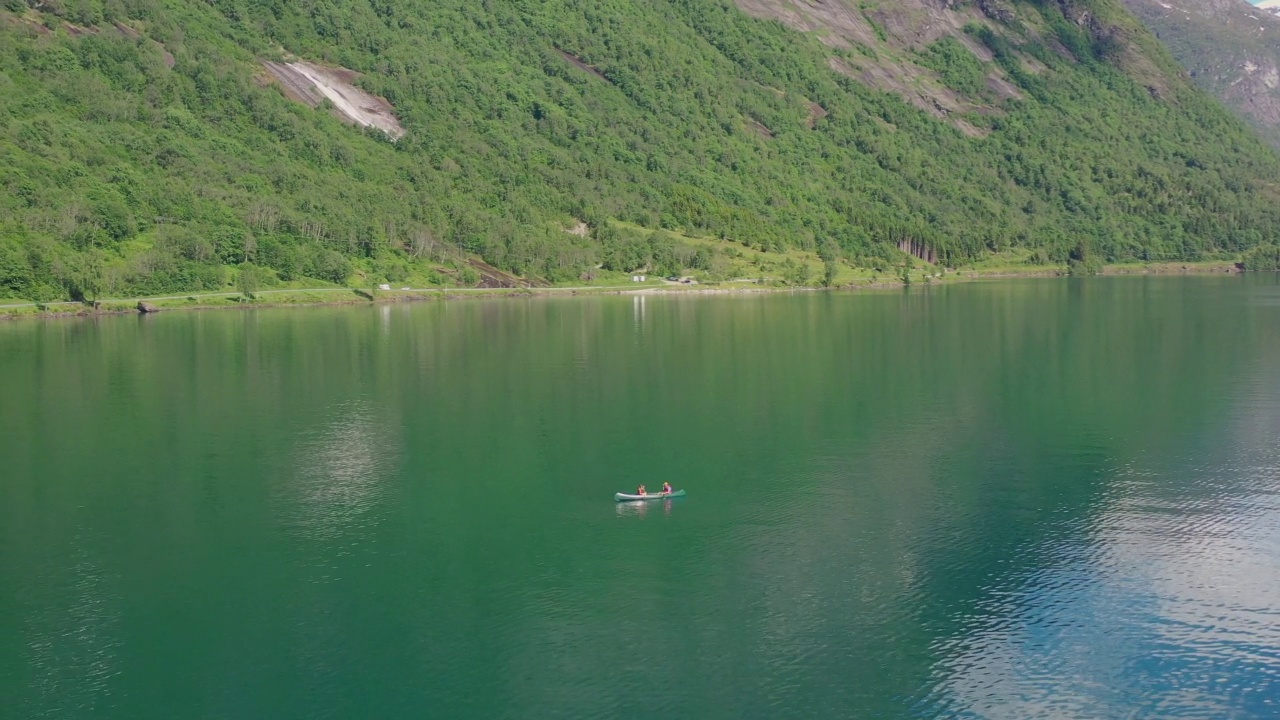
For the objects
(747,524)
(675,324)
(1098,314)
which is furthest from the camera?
(1098,314)

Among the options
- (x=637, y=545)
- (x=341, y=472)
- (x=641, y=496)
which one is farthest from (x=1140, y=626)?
(x=341, y=472)

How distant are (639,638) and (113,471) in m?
46.5

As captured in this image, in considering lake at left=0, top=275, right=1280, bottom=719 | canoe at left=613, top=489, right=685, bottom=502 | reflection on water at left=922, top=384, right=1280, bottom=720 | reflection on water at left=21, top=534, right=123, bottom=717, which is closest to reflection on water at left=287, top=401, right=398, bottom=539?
lake at left=0, top=275, right=1280, bottom=719

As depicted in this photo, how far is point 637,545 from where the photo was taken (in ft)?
196

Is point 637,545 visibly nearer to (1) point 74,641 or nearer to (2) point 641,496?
(2) point 641,496

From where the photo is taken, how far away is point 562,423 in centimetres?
9206

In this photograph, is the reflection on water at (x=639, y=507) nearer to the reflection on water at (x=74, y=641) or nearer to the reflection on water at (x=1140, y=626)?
the reflection on water at (x=1140, y=626)

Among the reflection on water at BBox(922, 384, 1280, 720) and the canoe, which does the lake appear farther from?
the canoe

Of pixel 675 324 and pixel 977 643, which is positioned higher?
pixel 675 324

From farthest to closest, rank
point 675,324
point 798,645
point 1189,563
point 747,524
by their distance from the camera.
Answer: point 675,324, point 747,524, point 1189,563, point 798,645

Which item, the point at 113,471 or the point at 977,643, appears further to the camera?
the point at 113,471

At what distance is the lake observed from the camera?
4319cm

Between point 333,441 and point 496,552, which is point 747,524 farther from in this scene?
point 333,441

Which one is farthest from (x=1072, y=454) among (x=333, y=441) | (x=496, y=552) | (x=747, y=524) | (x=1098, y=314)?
(x=1098, y=314)
